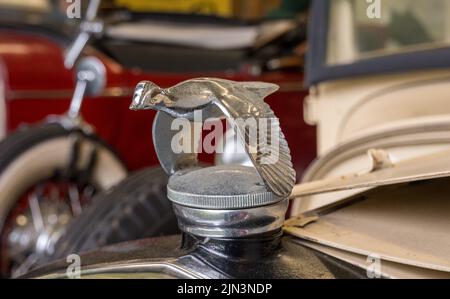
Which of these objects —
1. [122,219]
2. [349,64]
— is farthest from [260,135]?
[349,64]

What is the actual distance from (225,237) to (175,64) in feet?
4.81

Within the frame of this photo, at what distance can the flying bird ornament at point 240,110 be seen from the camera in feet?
1.80

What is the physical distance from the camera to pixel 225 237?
572 millimetres

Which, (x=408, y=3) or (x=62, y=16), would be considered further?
(x=62, y=16)

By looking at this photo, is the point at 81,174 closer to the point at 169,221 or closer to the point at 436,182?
the point at 169,221

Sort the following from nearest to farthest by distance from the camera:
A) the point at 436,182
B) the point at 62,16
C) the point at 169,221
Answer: the point at 436,182
the point at 169,221
the point at 62,16

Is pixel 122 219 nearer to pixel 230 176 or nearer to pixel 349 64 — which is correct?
pixel 230 176

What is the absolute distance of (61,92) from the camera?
1.77 metres

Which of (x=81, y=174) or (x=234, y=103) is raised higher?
(x=234, y=103)

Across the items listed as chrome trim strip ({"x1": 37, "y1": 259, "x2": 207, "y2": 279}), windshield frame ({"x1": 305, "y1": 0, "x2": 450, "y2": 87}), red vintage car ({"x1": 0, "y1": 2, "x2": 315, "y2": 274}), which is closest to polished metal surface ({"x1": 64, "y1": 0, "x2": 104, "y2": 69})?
red vintage car ({"x1": 0, "y1": 2, "x2": 315, "y2": 274})

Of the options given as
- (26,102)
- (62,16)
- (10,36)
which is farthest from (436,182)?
(62,16)

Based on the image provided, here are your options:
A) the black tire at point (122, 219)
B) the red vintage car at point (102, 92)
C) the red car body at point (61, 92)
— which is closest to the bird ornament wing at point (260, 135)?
the black tire at point (122, 219)

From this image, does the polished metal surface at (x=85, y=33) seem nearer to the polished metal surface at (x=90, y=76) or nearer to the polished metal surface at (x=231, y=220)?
the polished metal surface at (x=90, y=76)

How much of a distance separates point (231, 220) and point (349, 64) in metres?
0.81
